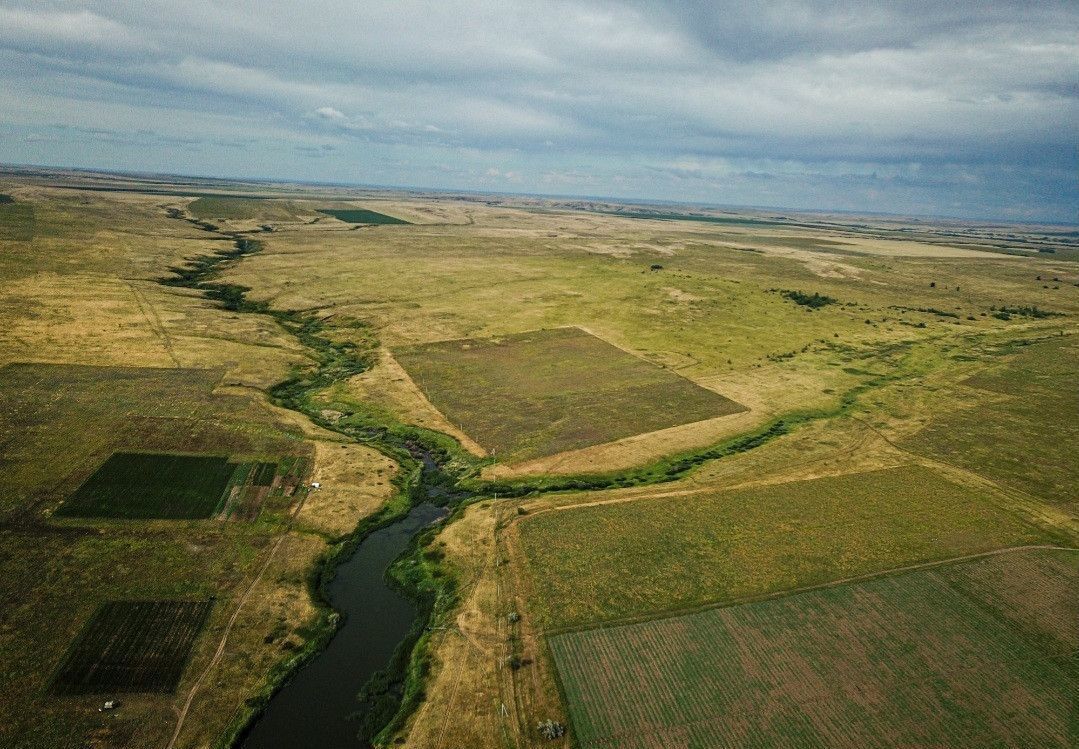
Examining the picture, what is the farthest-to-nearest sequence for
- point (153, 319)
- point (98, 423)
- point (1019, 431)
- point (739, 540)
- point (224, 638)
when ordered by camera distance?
point (153, 319), point (1019, 431), point (98, 423), point (739, 540), point (224, 638)

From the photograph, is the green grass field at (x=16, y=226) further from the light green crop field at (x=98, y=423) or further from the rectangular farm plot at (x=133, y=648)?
the rectangular farm plot at (x=133, y=648)

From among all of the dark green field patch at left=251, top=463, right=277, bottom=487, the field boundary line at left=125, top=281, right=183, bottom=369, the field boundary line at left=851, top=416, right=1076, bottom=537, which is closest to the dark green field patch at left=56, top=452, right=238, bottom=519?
the dark green field patch at left=251, top=463, right=277, bottom=487

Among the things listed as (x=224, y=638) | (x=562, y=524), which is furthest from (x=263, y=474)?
(x=562, y=524)

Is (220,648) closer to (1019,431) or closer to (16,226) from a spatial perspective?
(1019,431)

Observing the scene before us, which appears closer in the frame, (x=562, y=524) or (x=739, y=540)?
(x=739, y=540)

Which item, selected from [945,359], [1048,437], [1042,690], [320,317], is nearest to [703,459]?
[1042,690]

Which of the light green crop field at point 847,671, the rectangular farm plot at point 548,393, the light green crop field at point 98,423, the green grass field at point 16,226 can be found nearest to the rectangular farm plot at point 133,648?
the light green crop field at point 98,423

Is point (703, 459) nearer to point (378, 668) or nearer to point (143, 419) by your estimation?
point (378, 668)
